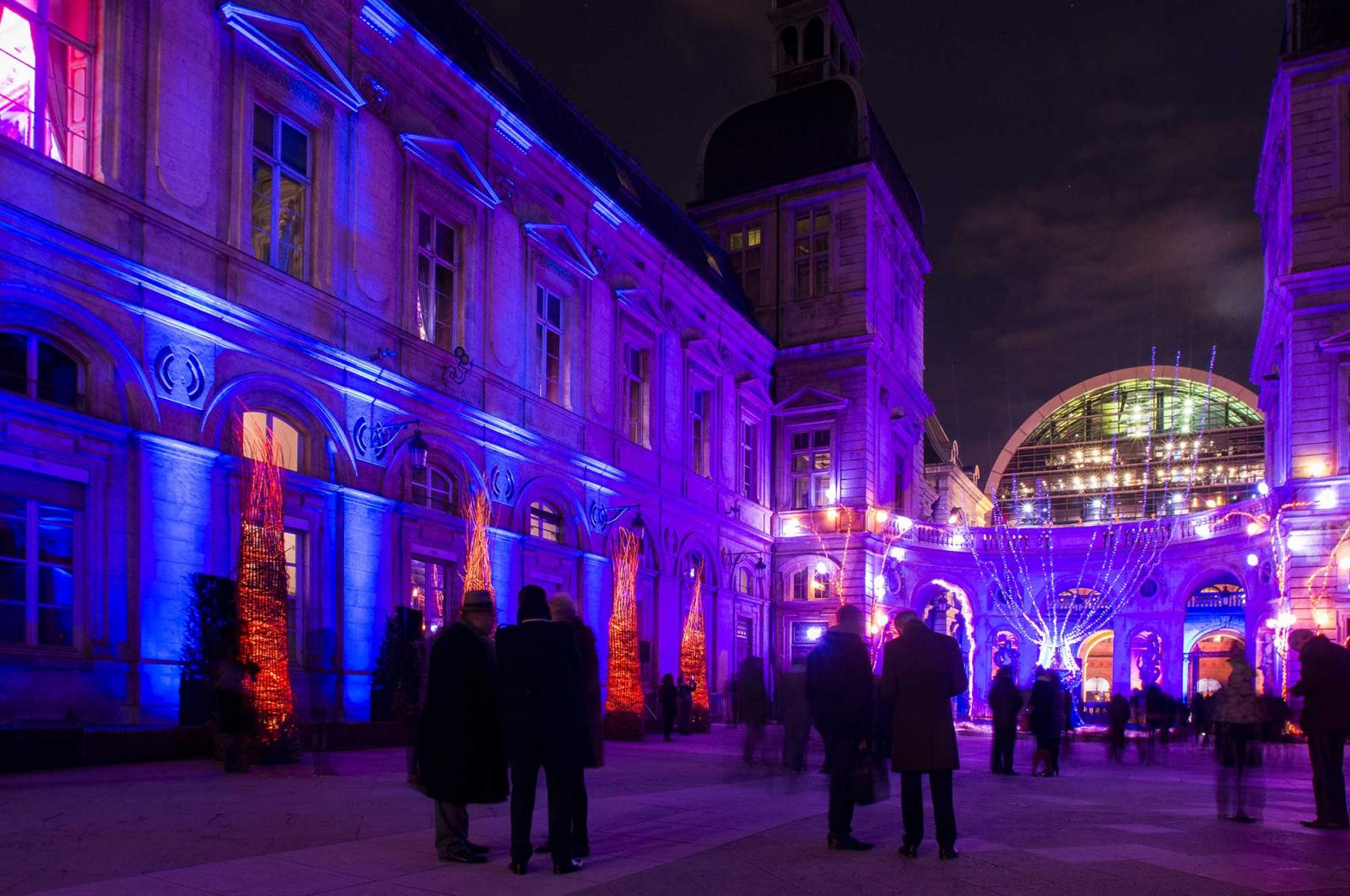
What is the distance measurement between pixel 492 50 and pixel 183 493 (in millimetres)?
13576

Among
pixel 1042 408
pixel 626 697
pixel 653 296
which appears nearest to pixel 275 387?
pixel 626 697

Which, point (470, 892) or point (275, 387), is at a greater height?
point (275, 387)

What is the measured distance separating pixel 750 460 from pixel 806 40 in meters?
17.4

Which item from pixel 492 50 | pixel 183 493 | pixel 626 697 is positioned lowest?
pixel 626 697

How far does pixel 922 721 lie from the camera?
795 centimetres

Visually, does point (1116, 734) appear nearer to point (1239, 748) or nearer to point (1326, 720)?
point (1239, 748)

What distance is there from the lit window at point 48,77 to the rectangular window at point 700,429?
1932 centimetres

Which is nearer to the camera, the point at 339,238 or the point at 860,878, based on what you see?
the point at 860,878

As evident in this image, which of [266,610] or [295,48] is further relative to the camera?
[295,48]

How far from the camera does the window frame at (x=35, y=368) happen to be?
1336 cm

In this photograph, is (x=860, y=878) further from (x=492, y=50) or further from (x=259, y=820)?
(x=492, y=50)

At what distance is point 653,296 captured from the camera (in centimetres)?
2975

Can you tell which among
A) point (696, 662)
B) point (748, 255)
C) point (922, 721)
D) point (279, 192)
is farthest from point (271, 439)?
point (748, 255)

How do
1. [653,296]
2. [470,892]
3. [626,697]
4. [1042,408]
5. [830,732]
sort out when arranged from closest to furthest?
[470,892], [830,732], [626,697], [653,296], [1042,408]
